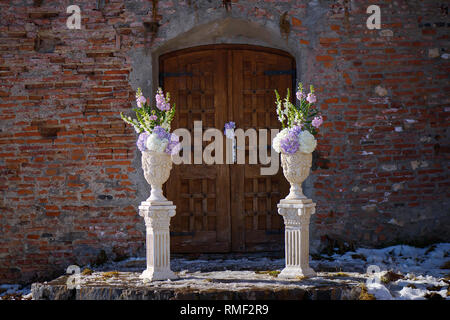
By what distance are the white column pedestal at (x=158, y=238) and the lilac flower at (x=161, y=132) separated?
1.79 feet

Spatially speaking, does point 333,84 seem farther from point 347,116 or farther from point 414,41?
point 414,41

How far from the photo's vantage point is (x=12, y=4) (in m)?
6.36

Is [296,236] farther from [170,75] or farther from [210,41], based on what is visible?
[210,41]

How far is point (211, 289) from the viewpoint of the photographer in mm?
4328

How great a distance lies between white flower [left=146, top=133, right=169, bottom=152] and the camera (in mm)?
4738

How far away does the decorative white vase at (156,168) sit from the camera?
15.7 ft

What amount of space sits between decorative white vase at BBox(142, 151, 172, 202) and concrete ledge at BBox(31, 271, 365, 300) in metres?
0.73

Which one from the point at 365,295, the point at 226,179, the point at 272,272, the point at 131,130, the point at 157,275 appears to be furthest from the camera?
the point at 226,179

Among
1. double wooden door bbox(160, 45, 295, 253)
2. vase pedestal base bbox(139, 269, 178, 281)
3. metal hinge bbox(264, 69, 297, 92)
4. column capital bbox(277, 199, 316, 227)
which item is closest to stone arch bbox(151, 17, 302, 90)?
metal hinge bbox(264, 69, 297, 92)

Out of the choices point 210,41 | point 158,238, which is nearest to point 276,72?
point 210,41

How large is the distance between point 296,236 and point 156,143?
4.63ft

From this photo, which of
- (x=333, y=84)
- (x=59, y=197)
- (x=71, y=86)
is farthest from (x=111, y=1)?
(x=333, y=84)

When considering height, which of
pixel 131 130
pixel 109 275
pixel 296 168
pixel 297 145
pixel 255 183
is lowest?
pixel 109 275

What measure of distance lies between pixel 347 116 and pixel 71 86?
308 centimetres
